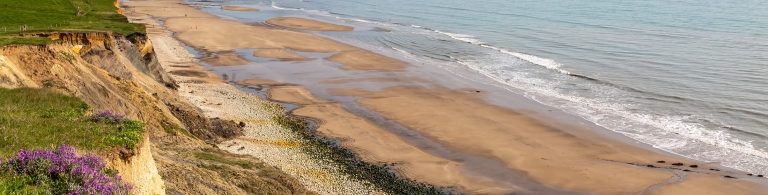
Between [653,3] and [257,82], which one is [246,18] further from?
[653,3]

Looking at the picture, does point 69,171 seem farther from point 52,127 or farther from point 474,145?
point 474,145

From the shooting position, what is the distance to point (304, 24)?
70.2 metres

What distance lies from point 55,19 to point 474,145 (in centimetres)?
2211

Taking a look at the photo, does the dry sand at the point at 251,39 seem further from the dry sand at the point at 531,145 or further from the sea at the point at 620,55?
the dry sand at the point at 531,145

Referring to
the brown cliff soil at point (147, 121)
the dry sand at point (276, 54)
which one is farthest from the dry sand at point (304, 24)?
the brown cliff soil at point (147, 121)

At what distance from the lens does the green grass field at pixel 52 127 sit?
10781 millimetres

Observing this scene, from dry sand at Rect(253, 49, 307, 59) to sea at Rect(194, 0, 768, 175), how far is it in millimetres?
8031

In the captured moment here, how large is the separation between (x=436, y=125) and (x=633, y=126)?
9.23m

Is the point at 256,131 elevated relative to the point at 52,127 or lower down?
lower down

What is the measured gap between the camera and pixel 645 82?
38438mm

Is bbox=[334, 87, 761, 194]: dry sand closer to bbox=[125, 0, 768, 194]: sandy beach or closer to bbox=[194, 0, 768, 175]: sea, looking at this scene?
bbox=[125, 0, 768, 194]: sandy beach

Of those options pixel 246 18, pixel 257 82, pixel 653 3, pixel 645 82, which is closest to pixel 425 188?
pixel 257 82

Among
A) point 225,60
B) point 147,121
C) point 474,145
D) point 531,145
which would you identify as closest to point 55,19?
point 225,60

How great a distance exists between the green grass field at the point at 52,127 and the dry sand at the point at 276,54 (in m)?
32.5
